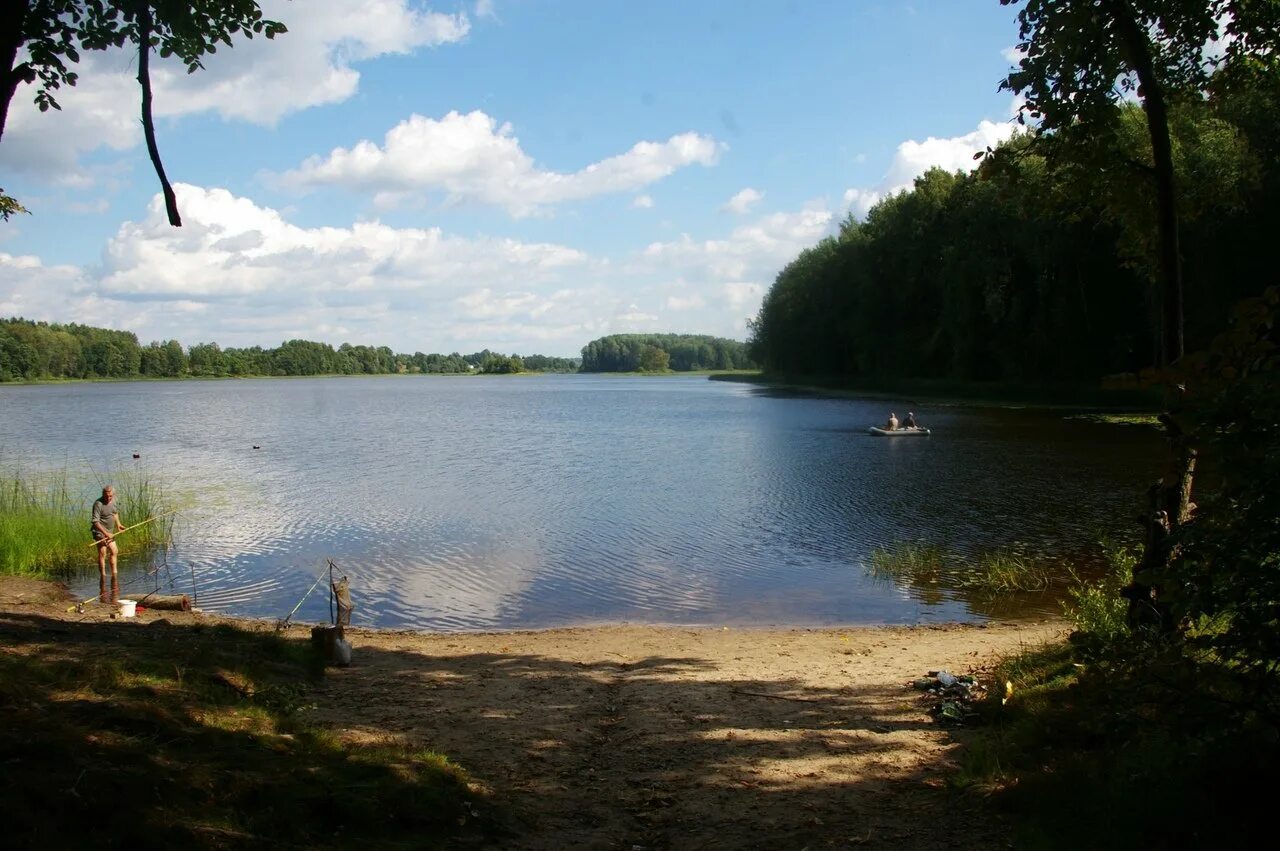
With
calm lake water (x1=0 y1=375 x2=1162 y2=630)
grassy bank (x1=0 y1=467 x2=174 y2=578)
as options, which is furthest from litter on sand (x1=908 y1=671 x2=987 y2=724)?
grassy bank (x1=0 y1=467 x2=174 y2=578)

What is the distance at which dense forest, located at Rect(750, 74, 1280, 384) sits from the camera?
348 inches

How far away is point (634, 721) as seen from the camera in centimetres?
787

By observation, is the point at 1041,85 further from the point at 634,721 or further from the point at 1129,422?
the point at 1129,422

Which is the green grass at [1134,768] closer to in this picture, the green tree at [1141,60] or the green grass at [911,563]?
the green tree at [1141,60]

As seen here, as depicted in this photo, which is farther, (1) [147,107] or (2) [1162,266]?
(2) [1162,266]

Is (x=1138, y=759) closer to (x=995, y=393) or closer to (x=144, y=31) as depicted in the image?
(x=144, y=31)

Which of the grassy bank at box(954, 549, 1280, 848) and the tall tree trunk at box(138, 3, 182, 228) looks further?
the tall tree trunk at box(138, 3, 182, 228)

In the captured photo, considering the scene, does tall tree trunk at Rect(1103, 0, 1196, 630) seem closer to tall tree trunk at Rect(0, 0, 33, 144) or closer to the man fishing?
tall tree trunk at Rect(0, 0, 33, 144)

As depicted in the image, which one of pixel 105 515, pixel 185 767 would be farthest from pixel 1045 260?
pixel 185 767

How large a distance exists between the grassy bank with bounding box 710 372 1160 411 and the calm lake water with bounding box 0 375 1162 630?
9.38 meters

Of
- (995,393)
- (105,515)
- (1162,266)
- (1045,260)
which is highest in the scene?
(1045,260)

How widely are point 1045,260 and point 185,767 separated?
5836 cm

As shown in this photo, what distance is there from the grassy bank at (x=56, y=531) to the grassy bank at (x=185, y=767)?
36.9 ft

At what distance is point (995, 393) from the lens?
65.9 m
